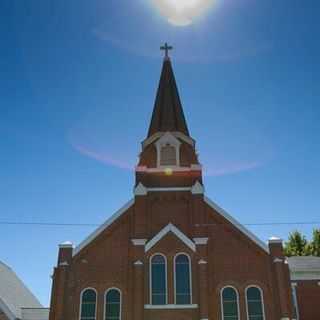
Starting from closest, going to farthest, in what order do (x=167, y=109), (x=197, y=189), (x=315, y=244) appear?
(x=197, y=189)
(x=167, y=109)
(x=315, y=244)

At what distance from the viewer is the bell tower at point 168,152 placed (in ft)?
85.5

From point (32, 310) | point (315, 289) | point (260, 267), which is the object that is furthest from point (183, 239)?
point (32, 310)

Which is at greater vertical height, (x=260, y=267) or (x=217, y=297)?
(x=260, y=267)

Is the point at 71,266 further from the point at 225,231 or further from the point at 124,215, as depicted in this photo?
the point at 225,231

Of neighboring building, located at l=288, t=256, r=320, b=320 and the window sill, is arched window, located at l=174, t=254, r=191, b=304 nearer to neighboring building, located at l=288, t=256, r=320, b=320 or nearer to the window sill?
the window sill

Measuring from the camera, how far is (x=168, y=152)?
89.8 feet

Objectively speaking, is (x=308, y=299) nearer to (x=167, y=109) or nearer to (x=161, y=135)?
(x=161, y=135)

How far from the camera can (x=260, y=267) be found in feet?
76.3

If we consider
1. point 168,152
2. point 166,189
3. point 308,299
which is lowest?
point 308,299

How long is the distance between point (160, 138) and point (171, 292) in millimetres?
9652

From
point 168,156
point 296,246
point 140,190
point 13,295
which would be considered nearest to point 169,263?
point 140,190

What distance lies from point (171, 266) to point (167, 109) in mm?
11567

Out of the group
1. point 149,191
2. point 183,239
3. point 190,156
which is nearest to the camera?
point 183,239

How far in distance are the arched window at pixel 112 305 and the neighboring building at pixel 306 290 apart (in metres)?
10.8
